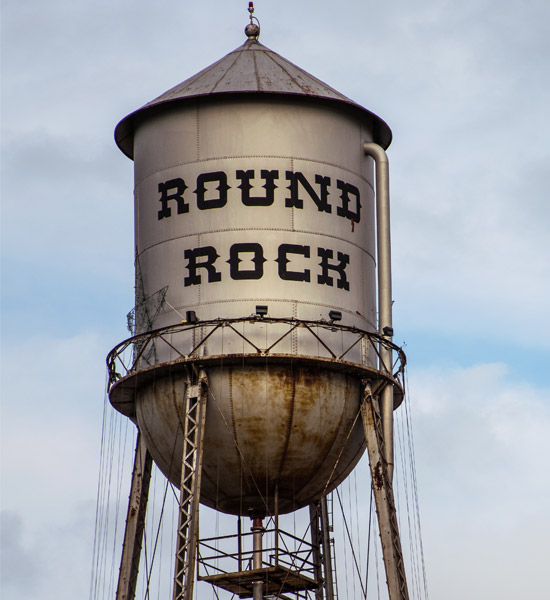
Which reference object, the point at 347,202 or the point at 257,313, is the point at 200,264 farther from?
the point at 347,202

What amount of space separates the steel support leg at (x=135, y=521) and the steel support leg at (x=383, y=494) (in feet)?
17.9

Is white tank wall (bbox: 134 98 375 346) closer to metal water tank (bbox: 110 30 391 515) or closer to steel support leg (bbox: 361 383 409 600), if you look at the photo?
metal water tank (bbox: 110 30 391 515)

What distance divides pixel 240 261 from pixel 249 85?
429cm

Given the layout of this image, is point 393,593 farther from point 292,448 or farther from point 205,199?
point 205,199

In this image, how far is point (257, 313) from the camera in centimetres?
4081

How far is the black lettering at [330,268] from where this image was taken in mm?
41719

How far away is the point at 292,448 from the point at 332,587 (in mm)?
5219

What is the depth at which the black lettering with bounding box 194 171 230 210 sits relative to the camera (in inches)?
1647

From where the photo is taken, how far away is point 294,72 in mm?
43969

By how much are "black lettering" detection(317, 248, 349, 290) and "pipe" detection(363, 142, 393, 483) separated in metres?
1.42

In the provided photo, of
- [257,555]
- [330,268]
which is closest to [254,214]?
[330,268]

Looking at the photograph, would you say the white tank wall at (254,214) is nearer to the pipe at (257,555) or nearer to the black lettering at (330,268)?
the black lettering at (330,268)

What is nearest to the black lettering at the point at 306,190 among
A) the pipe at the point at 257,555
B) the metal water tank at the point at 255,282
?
the metal water tank at the point at 255,282

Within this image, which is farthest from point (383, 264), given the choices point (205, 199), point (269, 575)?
point (269, 575)
